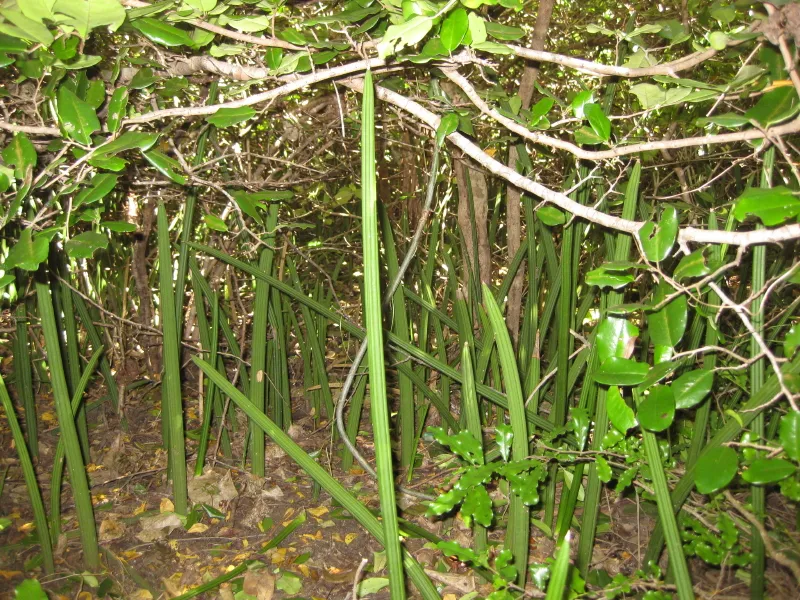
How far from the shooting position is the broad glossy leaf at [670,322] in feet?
2.09

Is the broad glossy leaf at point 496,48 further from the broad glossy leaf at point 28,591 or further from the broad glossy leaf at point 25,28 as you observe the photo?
the broad glossy leaf at point 28,591

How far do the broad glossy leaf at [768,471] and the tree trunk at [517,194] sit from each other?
0.72m

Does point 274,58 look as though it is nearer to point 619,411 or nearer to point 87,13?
point 87,13

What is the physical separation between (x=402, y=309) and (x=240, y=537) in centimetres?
60

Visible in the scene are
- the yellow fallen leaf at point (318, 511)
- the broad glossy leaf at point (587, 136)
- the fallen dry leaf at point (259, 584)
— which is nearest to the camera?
the broad glossy leaf at point (587, 136)

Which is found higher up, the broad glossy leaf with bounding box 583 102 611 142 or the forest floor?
the broad glossy leaf with bounding box 583 102 611 142

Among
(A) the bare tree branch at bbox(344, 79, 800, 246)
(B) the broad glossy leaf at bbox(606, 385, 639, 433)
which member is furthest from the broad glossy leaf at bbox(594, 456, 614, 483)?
(A) the bare tree branch at bbox(344, 79, 800, 246)

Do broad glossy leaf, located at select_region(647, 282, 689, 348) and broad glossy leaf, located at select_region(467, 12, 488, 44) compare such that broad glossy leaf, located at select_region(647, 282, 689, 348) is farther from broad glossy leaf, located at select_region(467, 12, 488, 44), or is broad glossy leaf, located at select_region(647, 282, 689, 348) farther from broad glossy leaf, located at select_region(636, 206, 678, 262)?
broad glossy leaf, located at select_region(467, 12, 488, 44)

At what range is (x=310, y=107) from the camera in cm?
143

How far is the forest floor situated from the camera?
1.13 meters

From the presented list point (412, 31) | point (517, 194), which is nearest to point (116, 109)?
point (412, 31)

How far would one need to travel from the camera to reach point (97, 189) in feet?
2.57

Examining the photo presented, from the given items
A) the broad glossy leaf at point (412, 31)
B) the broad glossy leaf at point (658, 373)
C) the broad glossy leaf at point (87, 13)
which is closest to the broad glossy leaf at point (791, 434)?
the broad glossy leaf at point (658, 373)

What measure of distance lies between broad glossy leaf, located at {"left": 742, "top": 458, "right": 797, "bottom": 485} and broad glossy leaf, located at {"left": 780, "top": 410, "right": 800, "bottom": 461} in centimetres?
11
